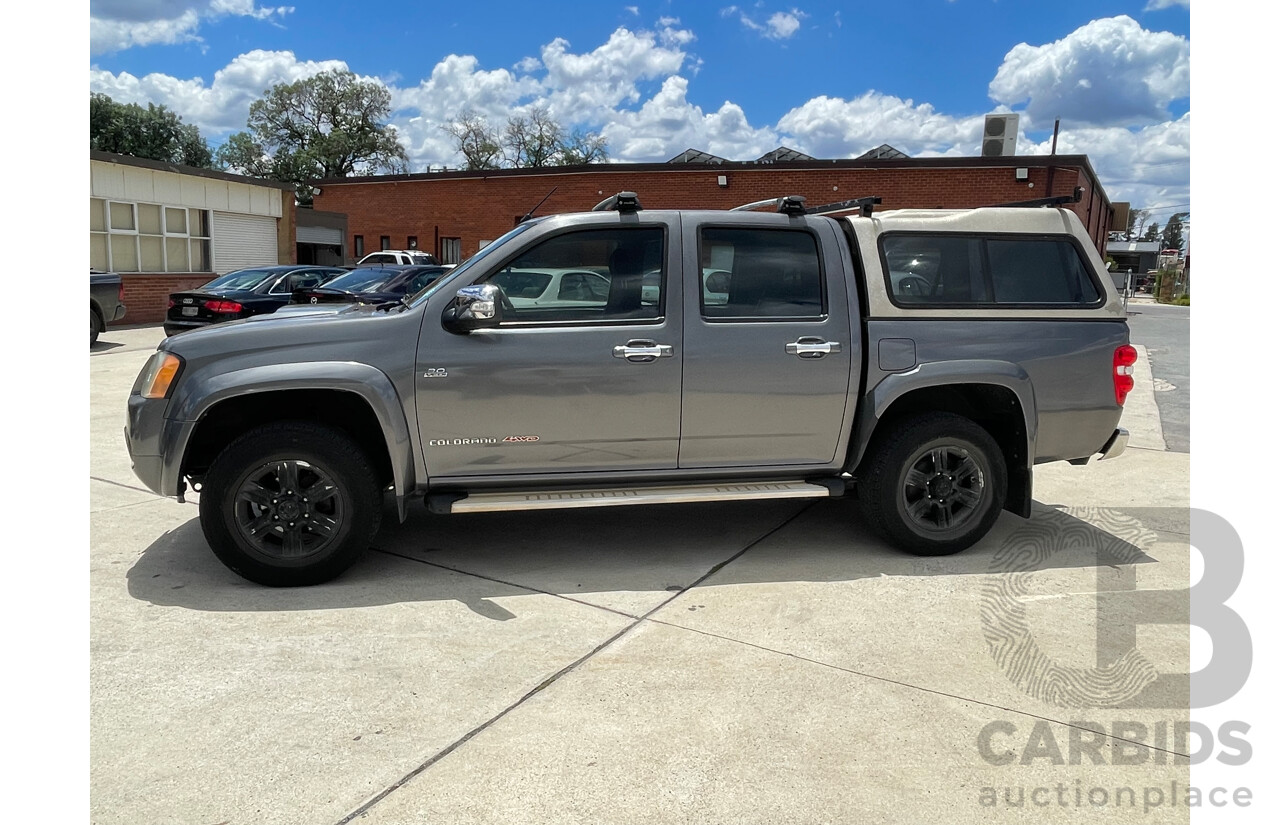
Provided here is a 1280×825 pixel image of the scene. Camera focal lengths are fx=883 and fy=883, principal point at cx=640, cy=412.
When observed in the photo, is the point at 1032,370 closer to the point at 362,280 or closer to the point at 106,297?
the point at 362,280

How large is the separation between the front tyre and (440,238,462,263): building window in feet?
97.7

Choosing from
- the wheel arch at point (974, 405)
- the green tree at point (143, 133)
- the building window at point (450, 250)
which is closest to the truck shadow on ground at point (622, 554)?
the wheel arch at point (974, 405)

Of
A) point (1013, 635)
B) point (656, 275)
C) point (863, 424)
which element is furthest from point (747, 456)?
point (1013, 635)

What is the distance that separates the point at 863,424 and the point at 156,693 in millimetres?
3678

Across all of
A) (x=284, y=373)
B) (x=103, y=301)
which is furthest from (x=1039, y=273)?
(x=103, y=301)

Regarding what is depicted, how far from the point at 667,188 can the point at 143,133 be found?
162 feet

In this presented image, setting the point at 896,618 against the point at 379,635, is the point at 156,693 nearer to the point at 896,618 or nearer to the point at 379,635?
the point at 379,635

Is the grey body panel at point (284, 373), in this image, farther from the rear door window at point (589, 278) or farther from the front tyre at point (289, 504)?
the rear door window at point (589, 278)

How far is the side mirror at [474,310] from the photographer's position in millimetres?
4453

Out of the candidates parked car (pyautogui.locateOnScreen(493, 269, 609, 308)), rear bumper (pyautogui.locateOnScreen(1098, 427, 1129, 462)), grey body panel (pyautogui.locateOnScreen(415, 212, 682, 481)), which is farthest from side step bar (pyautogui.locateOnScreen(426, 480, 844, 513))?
rear bumper (pyautogui.locateOnScreen(1098, 427, 1129, 462))

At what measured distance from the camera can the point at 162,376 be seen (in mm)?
4500

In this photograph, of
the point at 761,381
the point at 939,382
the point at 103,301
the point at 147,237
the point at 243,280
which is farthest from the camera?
the point at 147,237

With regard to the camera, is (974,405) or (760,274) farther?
(974,405)

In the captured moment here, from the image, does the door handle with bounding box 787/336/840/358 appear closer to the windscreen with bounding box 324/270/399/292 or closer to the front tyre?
the front tyre
